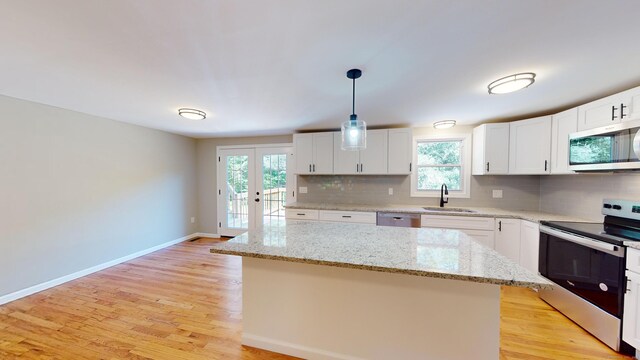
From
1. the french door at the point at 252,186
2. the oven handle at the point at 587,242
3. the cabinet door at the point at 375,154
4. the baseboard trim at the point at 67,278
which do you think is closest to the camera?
the oven handle at the point at 587,242

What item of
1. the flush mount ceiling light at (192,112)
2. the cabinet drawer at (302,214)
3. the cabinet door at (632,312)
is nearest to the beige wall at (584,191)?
the cabinet door at (632,312)

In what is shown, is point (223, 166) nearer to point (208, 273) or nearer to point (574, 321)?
point (208, 273)

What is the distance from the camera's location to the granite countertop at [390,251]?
47.5 inches

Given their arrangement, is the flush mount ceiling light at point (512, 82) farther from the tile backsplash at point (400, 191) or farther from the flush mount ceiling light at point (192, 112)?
the flush mount ceiling light at point (192, 112)

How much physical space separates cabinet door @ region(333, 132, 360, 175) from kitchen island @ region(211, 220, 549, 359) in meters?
1.96

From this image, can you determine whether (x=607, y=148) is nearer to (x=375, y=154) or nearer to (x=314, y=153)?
(x=375, y=154)

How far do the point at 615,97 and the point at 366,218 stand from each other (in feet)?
8.87

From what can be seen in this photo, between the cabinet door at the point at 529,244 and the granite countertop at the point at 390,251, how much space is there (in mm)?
1395

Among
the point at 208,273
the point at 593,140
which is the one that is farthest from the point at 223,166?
the point at 593,140

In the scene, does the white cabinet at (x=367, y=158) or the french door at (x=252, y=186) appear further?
the french door at (x=252, y=186)

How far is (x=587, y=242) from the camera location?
197cm

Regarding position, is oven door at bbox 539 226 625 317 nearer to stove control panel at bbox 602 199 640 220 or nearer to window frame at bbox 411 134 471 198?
stove control panel at bbox 602 199 640 220

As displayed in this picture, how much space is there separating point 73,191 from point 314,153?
11.0ft

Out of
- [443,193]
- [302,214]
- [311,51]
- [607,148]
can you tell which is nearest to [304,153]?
[302,214]
